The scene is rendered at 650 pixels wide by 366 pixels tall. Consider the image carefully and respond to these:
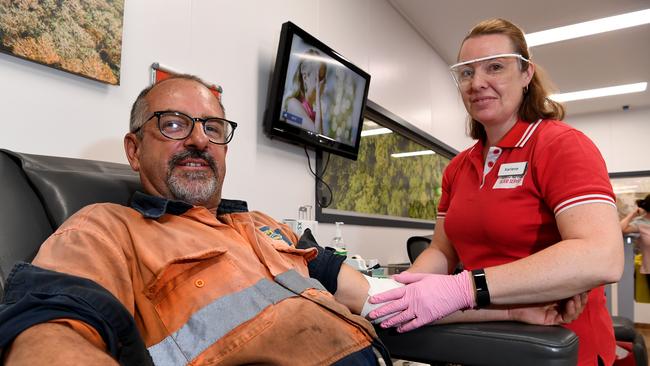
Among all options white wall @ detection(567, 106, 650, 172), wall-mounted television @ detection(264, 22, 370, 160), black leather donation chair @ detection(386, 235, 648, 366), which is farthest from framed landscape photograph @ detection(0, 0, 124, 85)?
white wall @ detection(567, 106, 650, 172)

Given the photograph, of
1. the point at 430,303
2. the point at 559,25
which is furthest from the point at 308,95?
the point at 559,25

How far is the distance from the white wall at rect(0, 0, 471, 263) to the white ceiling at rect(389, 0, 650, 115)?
0.48 meters

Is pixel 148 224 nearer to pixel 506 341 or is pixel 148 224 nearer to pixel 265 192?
pixel 506 341

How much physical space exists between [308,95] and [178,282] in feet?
5.35

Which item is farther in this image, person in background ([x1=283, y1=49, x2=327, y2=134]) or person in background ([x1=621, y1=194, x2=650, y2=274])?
person in background ([x1=621, y1=194, x2=650, y2=274])

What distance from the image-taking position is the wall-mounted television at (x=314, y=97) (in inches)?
84.4

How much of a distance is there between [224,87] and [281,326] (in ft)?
4.37

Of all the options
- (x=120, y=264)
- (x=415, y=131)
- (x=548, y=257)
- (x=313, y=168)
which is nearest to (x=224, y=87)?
(x=313, y=168)

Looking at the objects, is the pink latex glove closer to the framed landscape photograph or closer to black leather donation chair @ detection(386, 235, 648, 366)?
black leather donation chair @ detection(386, 235, 648, 366)

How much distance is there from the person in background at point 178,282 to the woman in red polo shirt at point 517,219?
0.24 m

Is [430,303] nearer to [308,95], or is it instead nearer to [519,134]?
[519,134]

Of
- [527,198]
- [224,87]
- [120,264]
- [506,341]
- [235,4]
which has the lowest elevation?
[506,341]

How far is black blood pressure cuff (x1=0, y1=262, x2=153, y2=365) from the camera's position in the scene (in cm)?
62

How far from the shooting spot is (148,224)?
Answer: 1017mm
